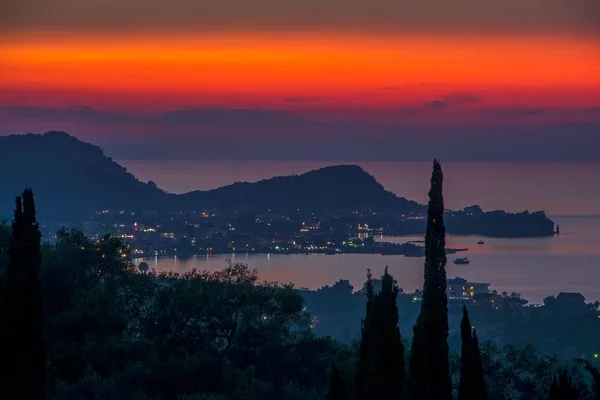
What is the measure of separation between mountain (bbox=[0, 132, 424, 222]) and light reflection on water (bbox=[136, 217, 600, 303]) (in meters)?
27.7

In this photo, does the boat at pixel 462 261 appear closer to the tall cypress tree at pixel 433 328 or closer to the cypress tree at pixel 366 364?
the tall cypress tree at pixel 433 328

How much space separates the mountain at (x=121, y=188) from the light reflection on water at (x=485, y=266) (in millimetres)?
27732

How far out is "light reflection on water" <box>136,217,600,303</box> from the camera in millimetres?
75500

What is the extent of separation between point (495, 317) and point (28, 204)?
40088 millimetres

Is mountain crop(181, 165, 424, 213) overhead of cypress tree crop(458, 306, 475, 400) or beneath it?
overhead

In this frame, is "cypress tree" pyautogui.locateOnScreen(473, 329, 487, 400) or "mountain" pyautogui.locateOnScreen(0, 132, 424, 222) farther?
→ "mountain" pyautogui.locateOnScreen(0, 132, 424, 222)

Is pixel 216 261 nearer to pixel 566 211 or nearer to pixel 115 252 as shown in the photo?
pixel 115 252

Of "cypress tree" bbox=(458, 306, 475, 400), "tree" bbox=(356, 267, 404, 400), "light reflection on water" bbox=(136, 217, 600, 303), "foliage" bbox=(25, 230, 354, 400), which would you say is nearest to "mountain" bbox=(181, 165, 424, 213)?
"light reflection on water" bbox=(136, 217, 600, 303)

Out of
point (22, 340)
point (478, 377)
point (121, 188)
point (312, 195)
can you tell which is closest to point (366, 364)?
point (478, 377)

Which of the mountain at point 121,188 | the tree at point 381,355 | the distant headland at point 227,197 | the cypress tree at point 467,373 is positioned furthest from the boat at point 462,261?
the cypress tree at point 467,373

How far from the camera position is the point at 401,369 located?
61.9 feet

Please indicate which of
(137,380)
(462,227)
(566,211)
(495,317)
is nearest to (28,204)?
(137,380)

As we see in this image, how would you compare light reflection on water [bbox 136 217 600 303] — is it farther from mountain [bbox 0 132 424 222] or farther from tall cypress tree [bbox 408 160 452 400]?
tall cypress tree [bbox 408 160 452 400]

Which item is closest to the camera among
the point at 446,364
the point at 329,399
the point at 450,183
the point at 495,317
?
the point at 329,399
